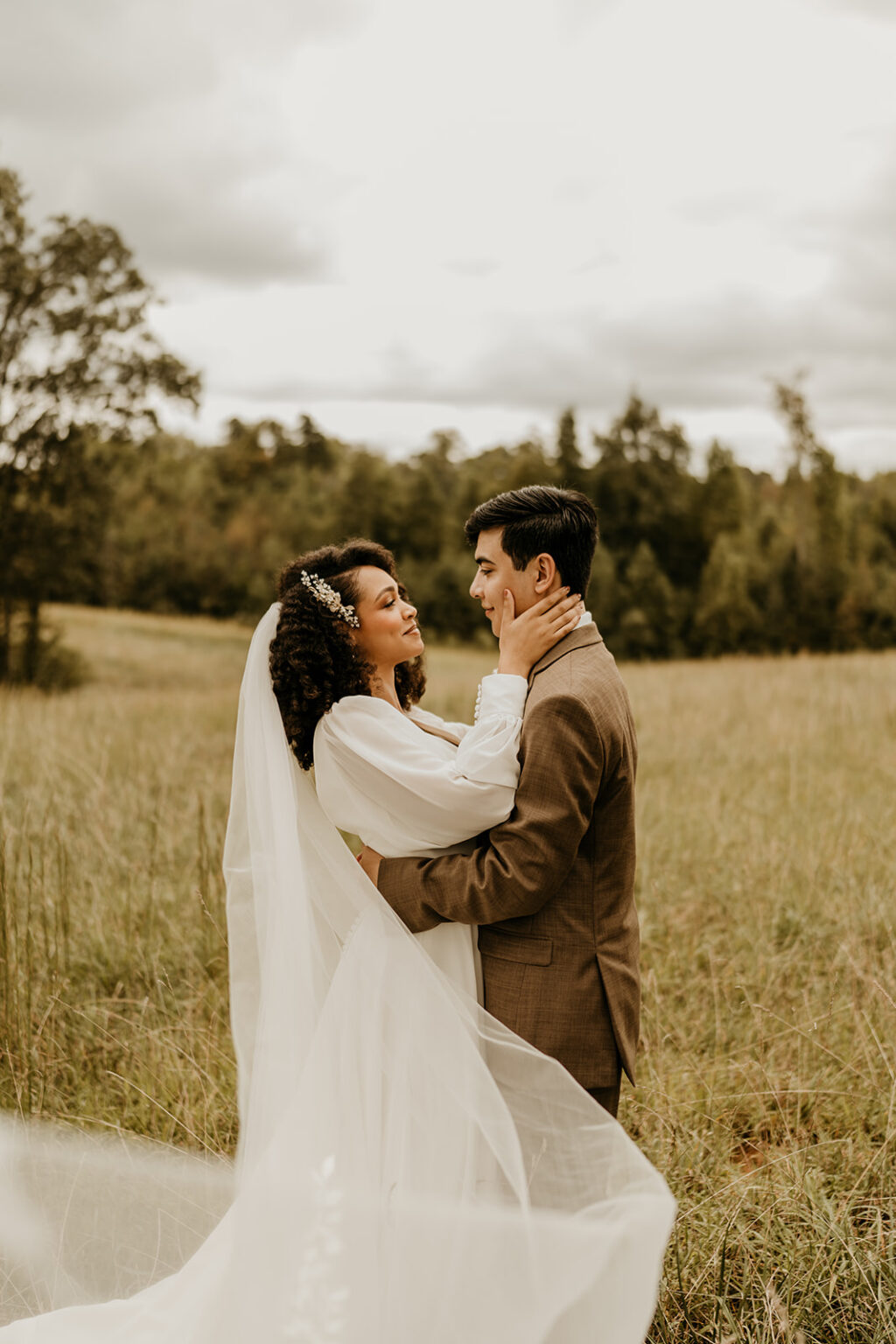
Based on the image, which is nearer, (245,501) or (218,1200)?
(218,1200)

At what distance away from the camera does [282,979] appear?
2.67 metres

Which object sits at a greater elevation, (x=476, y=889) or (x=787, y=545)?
(x=787, y=545)

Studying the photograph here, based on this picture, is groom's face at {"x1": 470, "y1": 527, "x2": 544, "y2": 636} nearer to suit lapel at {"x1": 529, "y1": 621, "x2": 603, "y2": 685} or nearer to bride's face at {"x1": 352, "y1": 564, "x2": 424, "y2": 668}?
suit lapel at {"x1": 529, "y1": 621, "x2": 603, "y2": 685}

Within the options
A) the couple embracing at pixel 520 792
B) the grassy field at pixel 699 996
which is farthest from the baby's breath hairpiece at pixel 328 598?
the grassy field at pixel 699 996

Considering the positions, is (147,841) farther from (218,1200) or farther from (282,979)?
(282,979)

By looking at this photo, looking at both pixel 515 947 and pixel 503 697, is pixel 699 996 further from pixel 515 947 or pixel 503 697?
pixel 503 697

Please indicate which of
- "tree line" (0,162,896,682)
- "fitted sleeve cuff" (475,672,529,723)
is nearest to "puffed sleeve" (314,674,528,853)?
"fitted sleeve cuff" (475,672,529,723)

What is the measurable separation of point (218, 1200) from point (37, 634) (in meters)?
19.7

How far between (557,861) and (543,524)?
86 centimetres

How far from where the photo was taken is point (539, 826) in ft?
7.84

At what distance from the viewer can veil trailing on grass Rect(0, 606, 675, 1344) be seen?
2281 mm

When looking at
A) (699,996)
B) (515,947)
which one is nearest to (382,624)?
(515,947)

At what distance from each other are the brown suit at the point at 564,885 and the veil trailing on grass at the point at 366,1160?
0.11m

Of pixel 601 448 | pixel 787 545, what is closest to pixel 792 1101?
pixel 787 545
